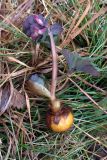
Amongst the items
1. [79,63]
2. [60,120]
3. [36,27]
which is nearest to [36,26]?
[36,27]

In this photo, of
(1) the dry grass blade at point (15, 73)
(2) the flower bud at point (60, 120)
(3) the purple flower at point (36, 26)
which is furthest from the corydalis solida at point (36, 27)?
(2) the flower bud at point (60, 120)

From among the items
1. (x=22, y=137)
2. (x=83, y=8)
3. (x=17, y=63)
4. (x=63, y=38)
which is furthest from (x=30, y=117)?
(x=83, y=8)

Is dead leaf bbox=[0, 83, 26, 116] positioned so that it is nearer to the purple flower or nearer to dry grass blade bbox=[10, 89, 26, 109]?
dry grass blade bbox=[10, 89, 26, 109]

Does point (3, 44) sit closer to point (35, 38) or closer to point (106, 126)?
point (35, 38)

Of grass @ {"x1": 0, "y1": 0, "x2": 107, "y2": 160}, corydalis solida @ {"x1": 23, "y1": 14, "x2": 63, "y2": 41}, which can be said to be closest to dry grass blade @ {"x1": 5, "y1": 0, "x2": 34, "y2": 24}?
grass @ {"x1": 0, "y1": 0, "x2": 107, "y2": 160}

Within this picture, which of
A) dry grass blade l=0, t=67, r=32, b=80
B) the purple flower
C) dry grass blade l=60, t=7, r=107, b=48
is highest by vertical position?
the purple flower

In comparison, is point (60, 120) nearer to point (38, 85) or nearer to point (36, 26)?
point (38, 85)
